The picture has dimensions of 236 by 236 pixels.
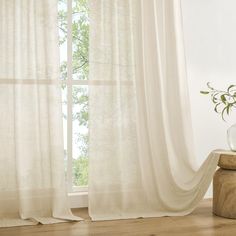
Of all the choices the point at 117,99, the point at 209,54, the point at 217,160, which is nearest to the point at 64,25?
the point at 117,99

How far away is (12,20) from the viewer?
2.74 meters

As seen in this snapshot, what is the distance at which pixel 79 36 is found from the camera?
326 centimetres

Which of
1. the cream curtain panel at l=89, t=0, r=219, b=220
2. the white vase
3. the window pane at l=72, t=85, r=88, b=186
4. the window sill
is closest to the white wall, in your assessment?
the cream curtain panel at l=89, t=0, r=219, b=220

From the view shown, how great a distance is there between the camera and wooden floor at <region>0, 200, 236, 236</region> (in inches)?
97.1

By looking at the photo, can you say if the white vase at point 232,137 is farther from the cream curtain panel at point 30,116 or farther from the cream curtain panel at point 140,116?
the cream curtain panel at point 30,116

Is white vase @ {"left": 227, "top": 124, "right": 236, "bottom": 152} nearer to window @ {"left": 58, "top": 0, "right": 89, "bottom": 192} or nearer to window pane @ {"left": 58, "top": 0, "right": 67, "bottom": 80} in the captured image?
window @ {"left": 58, "top": 0, "right": 89, "bottom": 192}

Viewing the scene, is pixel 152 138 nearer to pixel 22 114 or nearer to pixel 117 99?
pixel 117 99

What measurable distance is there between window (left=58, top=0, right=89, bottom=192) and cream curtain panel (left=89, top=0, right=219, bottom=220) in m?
0.30

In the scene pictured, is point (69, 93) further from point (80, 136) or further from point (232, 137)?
point (232, 137)

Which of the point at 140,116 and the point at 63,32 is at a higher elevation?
the point at 63,32

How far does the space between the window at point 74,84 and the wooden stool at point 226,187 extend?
42.0 inches

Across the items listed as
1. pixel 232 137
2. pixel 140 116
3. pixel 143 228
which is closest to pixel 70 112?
pixel 140 116

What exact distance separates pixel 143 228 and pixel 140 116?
85 centimetres

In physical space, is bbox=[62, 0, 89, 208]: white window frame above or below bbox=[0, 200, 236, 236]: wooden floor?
above
